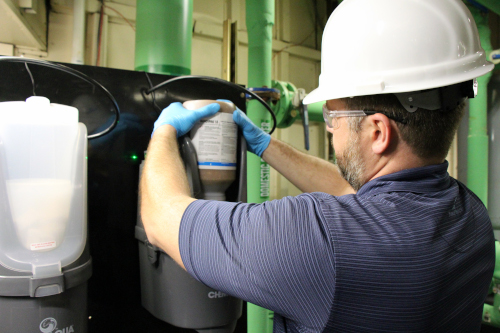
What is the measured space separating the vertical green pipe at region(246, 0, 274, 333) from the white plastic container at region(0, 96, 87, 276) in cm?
93

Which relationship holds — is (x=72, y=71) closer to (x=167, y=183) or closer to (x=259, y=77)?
(x=167, y=183)

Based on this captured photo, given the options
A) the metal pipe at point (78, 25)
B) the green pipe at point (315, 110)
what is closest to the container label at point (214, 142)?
the green pipe at point (315, 110)

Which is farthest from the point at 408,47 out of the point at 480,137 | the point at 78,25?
the point at 78,25

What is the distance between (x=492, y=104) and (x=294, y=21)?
1677 mm

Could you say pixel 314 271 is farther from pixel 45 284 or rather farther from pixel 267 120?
pixel 267 120

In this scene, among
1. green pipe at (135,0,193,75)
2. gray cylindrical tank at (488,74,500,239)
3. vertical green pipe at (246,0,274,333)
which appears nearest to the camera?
green pipe at (135,0,193,75)

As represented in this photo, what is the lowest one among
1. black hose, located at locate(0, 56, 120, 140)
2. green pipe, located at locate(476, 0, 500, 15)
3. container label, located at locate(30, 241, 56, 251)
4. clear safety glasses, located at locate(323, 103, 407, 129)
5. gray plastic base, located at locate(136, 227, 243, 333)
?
gray plastic base, located at locate(136, 227, 243, 333)

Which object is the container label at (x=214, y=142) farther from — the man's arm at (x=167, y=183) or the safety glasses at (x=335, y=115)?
the safety glasses at (x=335, y=115)

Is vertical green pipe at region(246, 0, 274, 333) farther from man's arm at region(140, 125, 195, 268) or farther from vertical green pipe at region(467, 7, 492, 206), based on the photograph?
vertical green pipe at region(467, 7, 492, 206)

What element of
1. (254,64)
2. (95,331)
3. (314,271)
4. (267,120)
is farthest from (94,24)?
(314,271)

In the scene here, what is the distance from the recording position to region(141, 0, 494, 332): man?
1.77ft

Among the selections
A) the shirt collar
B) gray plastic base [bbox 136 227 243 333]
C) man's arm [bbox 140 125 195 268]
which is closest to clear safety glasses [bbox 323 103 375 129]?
the shirt collar

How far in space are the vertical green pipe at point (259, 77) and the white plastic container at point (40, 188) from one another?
93 cm

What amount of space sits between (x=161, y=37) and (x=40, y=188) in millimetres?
596
